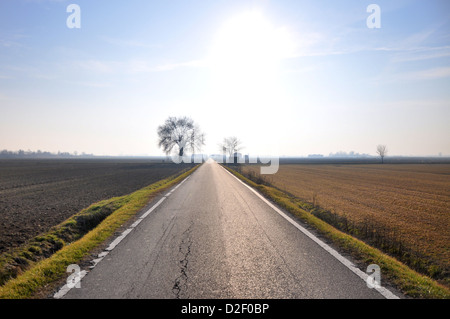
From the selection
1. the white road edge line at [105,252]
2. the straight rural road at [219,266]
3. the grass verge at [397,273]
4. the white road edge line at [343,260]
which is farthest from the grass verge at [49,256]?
the grass verge at [397,273]

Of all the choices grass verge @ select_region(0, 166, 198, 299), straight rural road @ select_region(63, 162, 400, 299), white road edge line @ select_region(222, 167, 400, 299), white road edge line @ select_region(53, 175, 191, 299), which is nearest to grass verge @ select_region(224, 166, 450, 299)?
white road edge line @ select_region(222, 167, 400, 299)

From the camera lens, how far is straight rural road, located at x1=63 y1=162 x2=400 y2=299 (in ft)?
11.7

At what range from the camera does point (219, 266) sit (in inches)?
177

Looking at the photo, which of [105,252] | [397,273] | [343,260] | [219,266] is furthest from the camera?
[105,252]

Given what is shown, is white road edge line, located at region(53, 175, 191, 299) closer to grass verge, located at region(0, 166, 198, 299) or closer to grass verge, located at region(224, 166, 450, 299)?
grass verge, located at region(0, 166, 198, 299)

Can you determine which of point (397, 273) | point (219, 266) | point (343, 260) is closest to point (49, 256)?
point (219, 266)

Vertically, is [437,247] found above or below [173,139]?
below

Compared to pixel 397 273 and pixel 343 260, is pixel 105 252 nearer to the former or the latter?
pixel 343 260

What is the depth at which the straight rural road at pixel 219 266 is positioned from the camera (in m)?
3.57

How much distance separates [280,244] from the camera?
5.79 meters

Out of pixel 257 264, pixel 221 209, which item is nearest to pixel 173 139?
pixel 221 209
